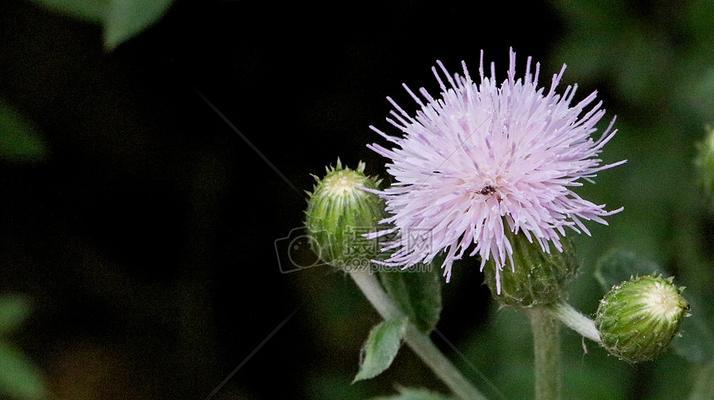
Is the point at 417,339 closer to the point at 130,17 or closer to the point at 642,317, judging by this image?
the point at 642,317

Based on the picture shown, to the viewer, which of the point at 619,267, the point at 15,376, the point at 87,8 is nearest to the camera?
the point at 619,267

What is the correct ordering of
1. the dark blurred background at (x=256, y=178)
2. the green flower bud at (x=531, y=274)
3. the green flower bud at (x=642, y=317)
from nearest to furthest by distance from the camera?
1. the green flower bud at (x=642, y=317)
2. the green flower bud at (x=531, y=274)
3. the dark blurred background at (x=256, y=178)

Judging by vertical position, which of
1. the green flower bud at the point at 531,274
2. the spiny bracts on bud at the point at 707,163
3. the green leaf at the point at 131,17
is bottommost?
the spiny bracts on bud at the point at 707,163

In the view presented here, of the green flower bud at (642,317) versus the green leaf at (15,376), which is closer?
the green flower bud at (642,317)

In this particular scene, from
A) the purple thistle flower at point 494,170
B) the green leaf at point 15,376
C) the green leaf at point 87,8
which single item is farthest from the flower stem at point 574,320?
the green leaf at point 15,376

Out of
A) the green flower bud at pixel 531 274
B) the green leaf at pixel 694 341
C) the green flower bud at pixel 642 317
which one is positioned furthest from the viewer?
the green leaf at pixel 694 341

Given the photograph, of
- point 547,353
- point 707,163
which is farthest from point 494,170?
point 707,163

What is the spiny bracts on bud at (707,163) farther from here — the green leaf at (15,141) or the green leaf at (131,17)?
the green leaf at (15,141)
